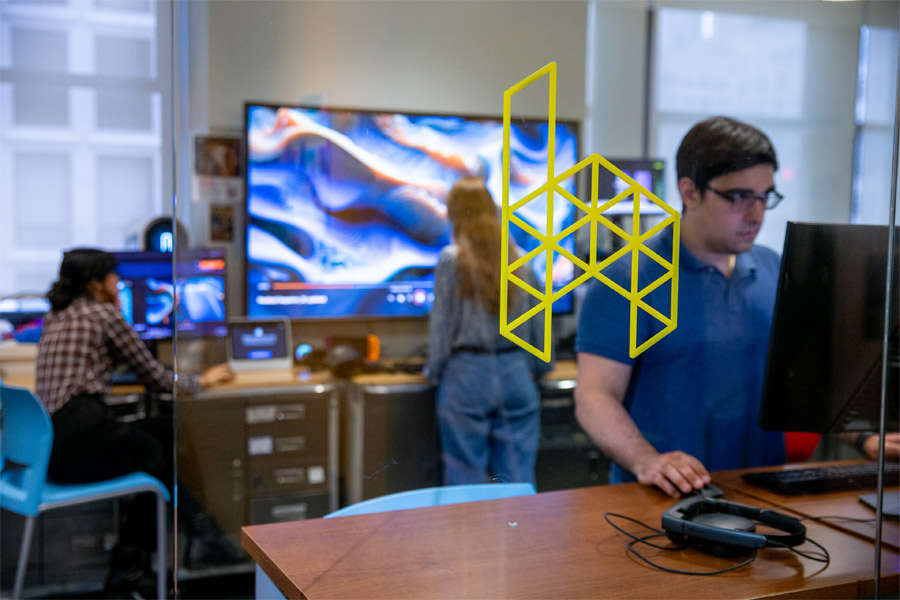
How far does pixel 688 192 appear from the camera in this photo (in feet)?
4.91

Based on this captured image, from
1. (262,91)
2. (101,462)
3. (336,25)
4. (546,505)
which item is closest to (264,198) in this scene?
(262,91)

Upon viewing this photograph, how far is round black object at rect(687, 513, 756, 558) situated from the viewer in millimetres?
1250

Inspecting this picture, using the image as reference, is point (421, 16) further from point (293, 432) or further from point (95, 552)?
point (95, 552)

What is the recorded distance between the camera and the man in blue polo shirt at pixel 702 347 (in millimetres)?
1486

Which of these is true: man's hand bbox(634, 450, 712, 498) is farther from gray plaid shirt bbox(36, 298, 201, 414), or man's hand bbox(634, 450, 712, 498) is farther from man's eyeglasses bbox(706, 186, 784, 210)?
gray plaid shirt bbox(36, 298, 201, 414)

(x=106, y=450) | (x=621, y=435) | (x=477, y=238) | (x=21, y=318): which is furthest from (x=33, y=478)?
(x=621, y=435)

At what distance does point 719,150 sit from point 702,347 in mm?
371

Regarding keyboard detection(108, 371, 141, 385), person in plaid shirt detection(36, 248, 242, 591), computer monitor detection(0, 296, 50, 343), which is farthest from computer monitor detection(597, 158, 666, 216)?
computer monitor detection(0, 296, 50, 343)

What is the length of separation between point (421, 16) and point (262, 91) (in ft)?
1.47

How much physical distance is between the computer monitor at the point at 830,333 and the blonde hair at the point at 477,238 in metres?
0.51

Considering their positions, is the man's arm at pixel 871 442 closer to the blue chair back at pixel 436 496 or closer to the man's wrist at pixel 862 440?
the man's wrist at pixel 862 440

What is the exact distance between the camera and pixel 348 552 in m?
1.23

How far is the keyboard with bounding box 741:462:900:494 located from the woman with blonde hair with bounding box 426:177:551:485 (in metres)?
0.45

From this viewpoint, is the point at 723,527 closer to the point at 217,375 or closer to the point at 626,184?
the point at 626,184
